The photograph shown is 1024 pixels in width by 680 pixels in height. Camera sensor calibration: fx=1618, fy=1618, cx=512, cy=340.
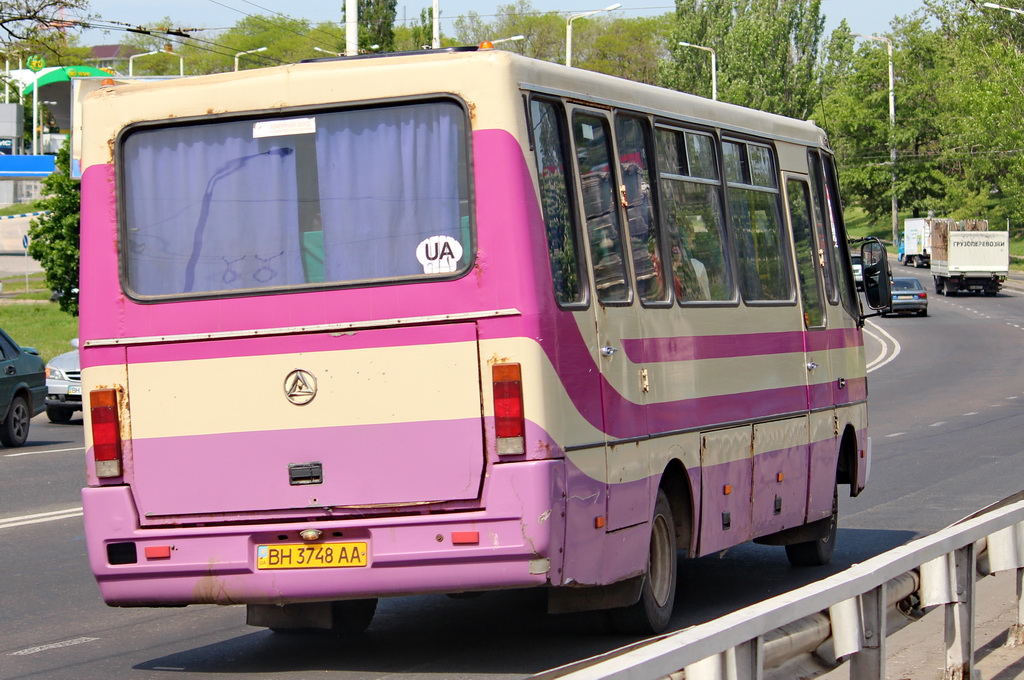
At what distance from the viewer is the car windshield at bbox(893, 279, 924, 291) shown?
189 feet

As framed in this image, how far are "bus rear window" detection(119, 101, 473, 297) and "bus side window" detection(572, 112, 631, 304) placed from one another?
81 cm

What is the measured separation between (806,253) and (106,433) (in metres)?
5.42

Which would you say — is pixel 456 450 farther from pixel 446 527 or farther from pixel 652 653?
pixel 652 653

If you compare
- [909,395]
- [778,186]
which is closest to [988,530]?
[778,186]

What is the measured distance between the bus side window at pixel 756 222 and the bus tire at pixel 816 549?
182cm

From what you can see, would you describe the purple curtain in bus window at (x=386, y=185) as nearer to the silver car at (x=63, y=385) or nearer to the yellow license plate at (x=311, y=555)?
the yellow license plate at (x=311, y=555)

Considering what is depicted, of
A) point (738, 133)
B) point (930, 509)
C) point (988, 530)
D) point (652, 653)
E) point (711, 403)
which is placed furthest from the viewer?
point (930, 509)

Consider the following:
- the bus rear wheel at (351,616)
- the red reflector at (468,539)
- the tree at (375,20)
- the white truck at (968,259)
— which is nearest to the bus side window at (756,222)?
the bus rear wheel at (351,616)

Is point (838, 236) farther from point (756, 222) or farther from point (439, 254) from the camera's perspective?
point (439, 254)

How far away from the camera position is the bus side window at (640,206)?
8.15 meters

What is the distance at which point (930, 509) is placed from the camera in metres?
14.3

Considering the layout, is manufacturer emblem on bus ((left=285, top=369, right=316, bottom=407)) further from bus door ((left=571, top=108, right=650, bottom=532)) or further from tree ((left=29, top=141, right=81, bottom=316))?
tree ((left=29, top=141, right=81, bottom=316))

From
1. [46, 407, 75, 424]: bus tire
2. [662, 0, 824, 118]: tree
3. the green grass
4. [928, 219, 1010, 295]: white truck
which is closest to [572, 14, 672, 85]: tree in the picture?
[662, 0, 824, 118]: tree

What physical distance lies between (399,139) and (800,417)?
4.26 meters
